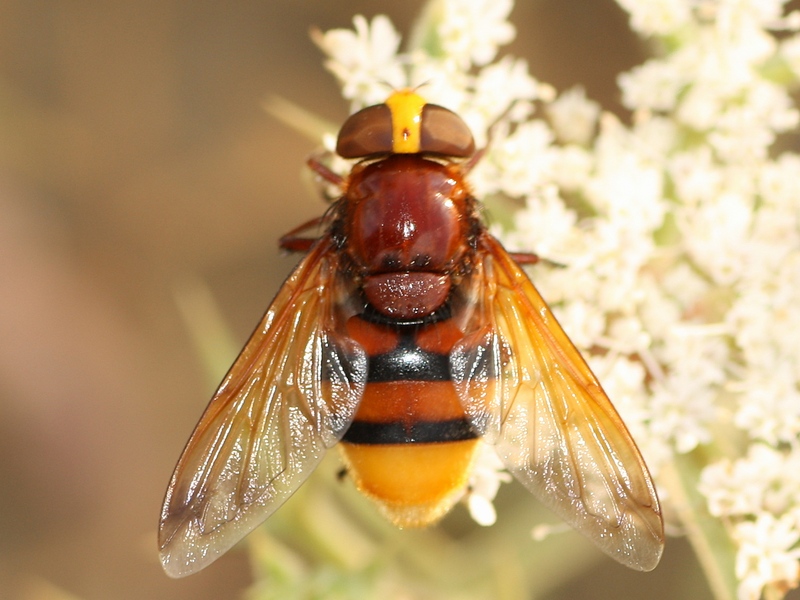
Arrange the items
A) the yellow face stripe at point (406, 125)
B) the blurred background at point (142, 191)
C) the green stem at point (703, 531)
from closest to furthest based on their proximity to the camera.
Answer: the yellow face stripe at point (406, 125), the green stem at point (703, 531), the blurred background at point (142, 191)

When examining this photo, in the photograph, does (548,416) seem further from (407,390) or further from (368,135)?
(368,135)

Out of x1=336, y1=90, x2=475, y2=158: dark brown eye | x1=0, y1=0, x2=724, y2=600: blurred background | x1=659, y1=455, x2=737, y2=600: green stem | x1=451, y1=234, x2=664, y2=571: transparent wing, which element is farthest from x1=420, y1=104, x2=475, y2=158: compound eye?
x1=0, y1=0, x2=724, y2=600: blurred background

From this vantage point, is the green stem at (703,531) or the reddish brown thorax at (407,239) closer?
the reddish brown thorax at (407,239)

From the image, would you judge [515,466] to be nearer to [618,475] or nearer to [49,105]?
[618,475]

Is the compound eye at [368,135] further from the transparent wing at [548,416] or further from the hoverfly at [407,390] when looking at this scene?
the transparent wing at [548,416]

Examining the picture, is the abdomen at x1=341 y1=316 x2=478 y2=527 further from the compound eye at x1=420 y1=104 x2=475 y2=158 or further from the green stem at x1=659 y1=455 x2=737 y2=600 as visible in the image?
the green stem at x1=659 y1=455 x2=737 y2=600

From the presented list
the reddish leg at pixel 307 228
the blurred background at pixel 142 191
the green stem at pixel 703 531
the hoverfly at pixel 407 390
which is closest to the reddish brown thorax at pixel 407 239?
the hoverfly at pixel 407 390

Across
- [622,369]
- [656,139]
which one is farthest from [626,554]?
[656,139]

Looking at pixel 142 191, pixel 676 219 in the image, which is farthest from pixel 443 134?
pixel 142 191
